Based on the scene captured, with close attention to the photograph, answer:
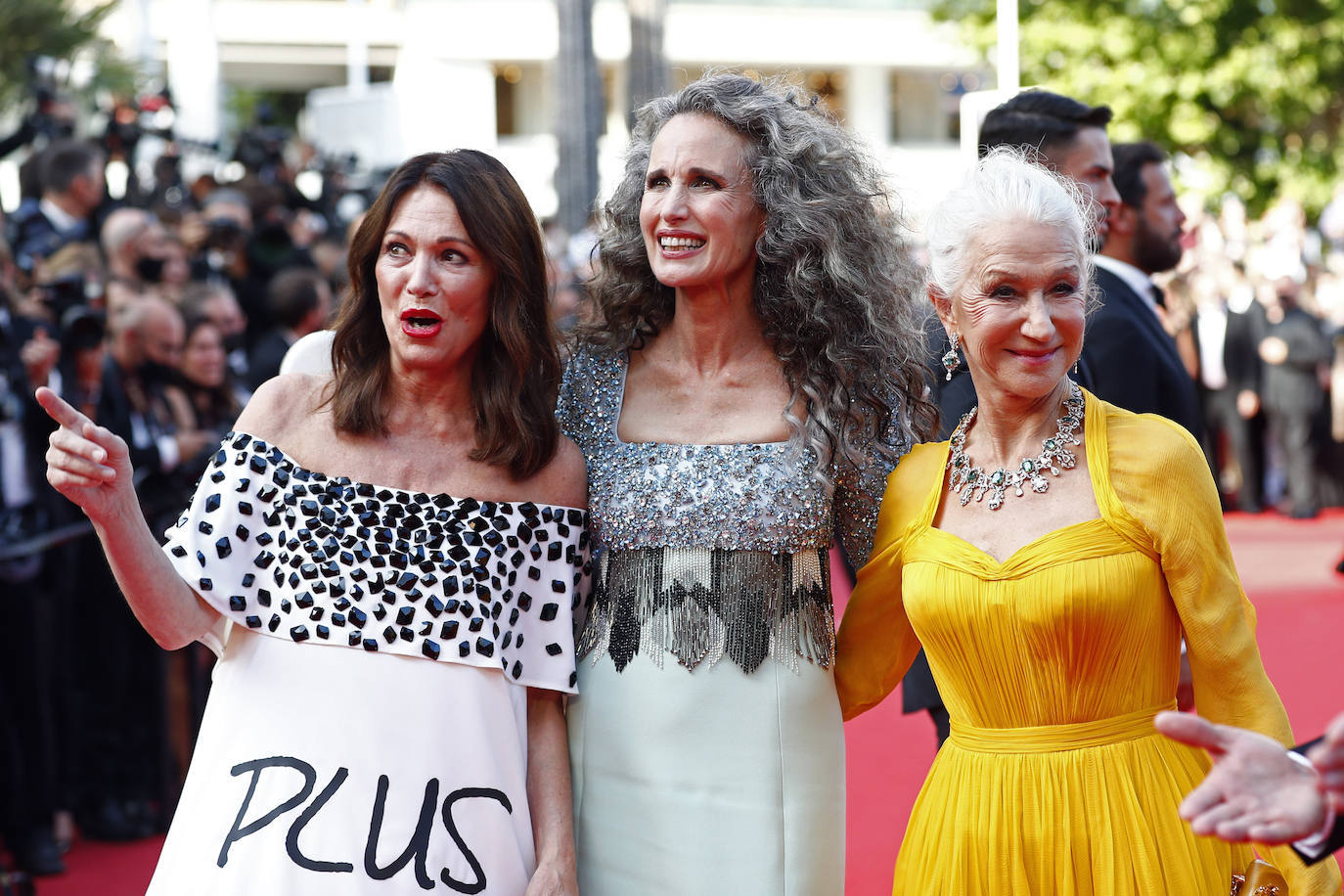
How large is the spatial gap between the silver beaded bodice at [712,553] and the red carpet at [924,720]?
233cm

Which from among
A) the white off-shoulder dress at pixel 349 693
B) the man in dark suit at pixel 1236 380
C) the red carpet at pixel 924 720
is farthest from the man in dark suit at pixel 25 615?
the man in dark suit at pixel 1236 380

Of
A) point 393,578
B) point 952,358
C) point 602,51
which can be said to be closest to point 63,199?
point 393,578

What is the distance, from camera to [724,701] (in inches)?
115

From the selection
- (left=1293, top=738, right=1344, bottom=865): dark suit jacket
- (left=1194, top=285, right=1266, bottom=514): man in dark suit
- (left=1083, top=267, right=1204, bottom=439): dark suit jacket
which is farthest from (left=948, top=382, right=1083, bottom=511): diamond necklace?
(left=1194, top=285, right=1266, bottom=514): man in dark suit

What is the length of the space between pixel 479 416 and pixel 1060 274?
110 centimetres

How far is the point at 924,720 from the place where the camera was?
721 cm

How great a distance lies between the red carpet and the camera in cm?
516

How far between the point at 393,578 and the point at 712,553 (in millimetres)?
644

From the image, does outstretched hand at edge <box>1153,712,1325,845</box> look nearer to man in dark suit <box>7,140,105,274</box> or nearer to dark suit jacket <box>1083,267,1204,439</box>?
dark suit jacket <box>1083,267,1204,439</box>

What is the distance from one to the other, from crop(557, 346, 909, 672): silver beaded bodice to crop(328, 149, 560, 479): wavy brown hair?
0.74 ft

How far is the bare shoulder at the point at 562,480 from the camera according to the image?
2865mm

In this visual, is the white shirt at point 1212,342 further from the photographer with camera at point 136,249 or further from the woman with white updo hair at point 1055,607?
the woman with white updo hair at point 1055,607

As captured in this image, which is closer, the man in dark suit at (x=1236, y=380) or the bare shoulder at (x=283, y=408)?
the bare shoulder at (x=283, y=408)

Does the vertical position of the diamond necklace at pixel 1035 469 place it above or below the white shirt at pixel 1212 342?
below
